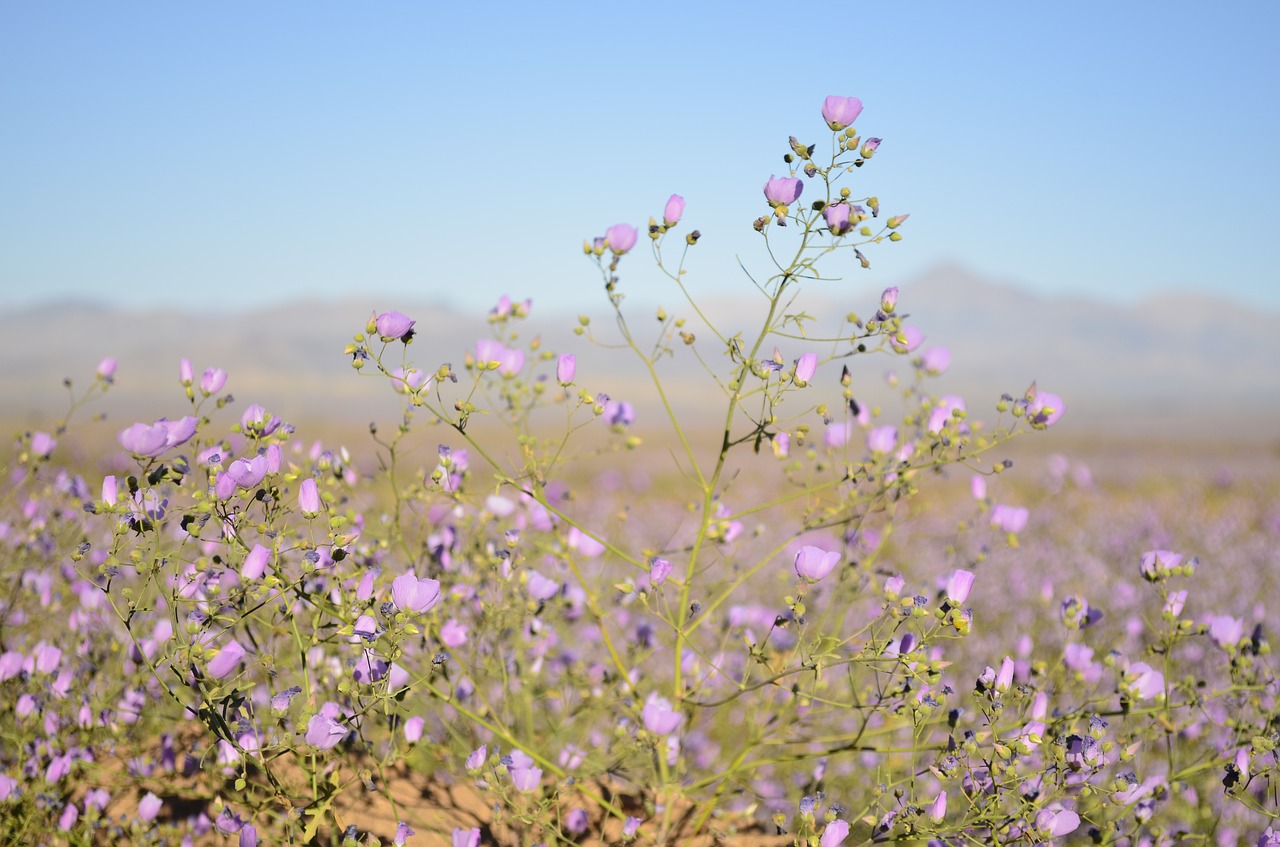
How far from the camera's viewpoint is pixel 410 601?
2053 mm

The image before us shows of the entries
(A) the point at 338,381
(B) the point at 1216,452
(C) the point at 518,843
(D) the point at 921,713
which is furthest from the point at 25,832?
(A) the point at 338,381

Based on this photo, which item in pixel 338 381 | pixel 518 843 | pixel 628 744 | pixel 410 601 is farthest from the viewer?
pixel 338 381

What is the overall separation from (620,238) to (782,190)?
46 centimetres

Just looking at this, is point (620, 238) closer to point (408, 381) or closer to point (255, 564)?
point (408, 381)

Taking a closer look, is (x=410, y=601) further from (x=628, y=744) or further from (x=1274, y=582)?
(x=1274, y=582)

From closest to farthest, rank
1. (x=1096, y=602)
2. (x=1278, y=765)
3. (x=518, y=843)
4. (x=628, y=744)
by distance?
(x=1278, y=765) < (x=628, y=744) < (x=518, y=843) < (x=1096, y=602)

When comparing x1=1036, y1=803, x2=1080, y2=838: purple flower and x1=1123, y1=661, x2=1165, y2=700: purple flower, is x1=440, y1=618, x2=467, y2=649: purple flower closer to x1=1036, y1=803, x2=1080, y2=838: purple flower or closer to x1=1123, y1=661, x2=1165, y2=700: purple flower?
x1=1036, y1=803, x2=1080, y2=838: purple flower

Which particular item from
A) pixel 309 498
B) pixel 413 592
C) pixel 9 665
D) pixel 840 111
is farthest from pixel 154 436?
pixel 840 111

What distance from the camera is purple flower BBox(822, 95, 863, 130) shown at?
2.19 meters

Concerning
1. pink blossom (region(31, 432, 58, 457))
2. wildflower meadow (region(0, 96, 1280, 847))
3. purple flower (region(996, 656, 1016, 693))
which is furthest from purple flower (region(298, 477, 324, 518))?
pink blossom (region(31, 432, 58, 457))

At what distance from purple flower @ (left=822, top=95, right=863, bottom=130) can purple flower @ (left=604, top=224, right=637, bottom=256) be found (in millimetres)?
577

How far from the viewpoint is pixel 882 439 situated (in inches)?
121

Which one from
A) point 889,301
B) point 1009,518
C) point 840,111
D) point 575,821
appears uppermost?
point 840,111

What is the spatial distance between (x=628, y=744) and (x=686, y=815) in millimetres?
618
